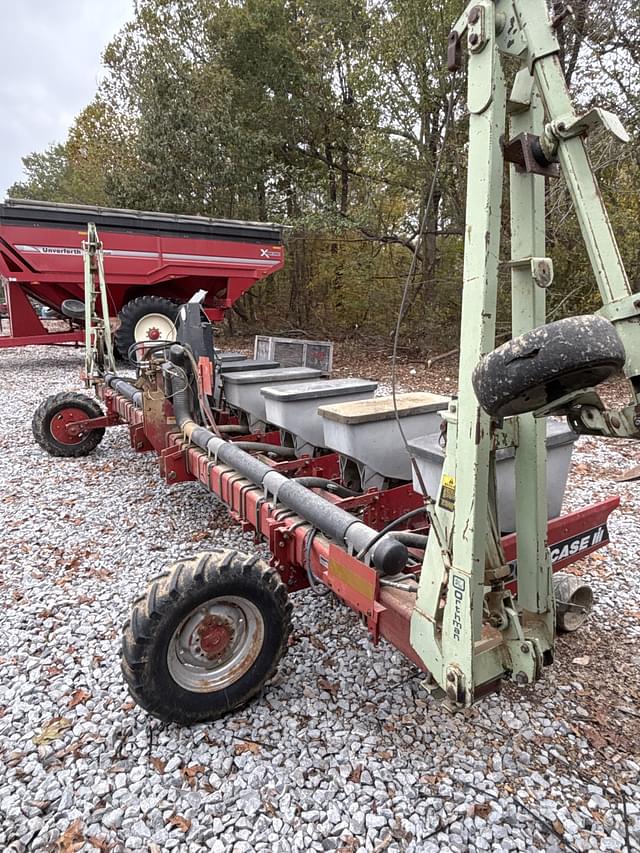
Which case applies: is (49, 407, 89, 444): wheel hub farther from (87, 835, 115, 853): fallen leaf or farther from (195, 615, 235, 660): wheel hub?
(87, 835, 115, 853): fallen leaf

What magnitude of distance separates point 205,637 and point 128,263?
9372mm

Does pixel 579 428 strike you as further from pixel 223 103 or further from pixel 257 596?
pixel 223 103

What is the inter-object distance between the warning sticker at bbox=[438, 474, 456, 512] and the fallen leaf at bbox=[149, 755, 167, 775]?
1.41m

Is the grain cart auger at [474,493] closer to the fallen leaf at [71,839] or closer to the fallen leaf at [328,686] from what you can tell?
the fallen leaf at [328,686]

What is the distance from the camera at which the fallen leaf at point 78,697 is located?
2.32 metres

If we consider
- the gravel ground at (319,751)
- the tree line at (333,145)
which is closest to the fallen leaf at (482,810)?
the gravel ground at (319,751)

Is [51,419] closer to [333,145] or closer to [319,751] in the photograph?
[319,751]

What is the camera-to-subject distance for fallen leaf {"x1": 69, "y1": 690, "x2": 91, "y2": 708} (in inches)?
91.3

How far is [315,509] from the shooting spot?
2.28m

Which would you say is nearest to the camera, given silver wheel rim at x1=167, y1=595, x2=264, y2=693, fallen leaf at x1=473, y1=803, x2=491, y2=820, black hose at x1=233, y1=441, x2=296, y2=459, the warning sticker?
the warning sticker

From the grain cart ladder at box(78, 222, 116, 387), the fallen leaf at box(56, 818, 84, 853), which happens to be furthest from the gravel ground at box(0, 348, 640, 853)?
the grain cart ladder at box(78, 222, 116, 387)

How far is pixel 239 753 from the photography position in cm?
204

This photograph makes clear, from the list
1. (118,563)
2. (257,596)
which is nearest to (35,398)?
(118,563)

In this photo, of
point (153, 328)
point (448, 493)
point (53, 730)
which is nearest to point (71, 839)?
point (53, 730)
